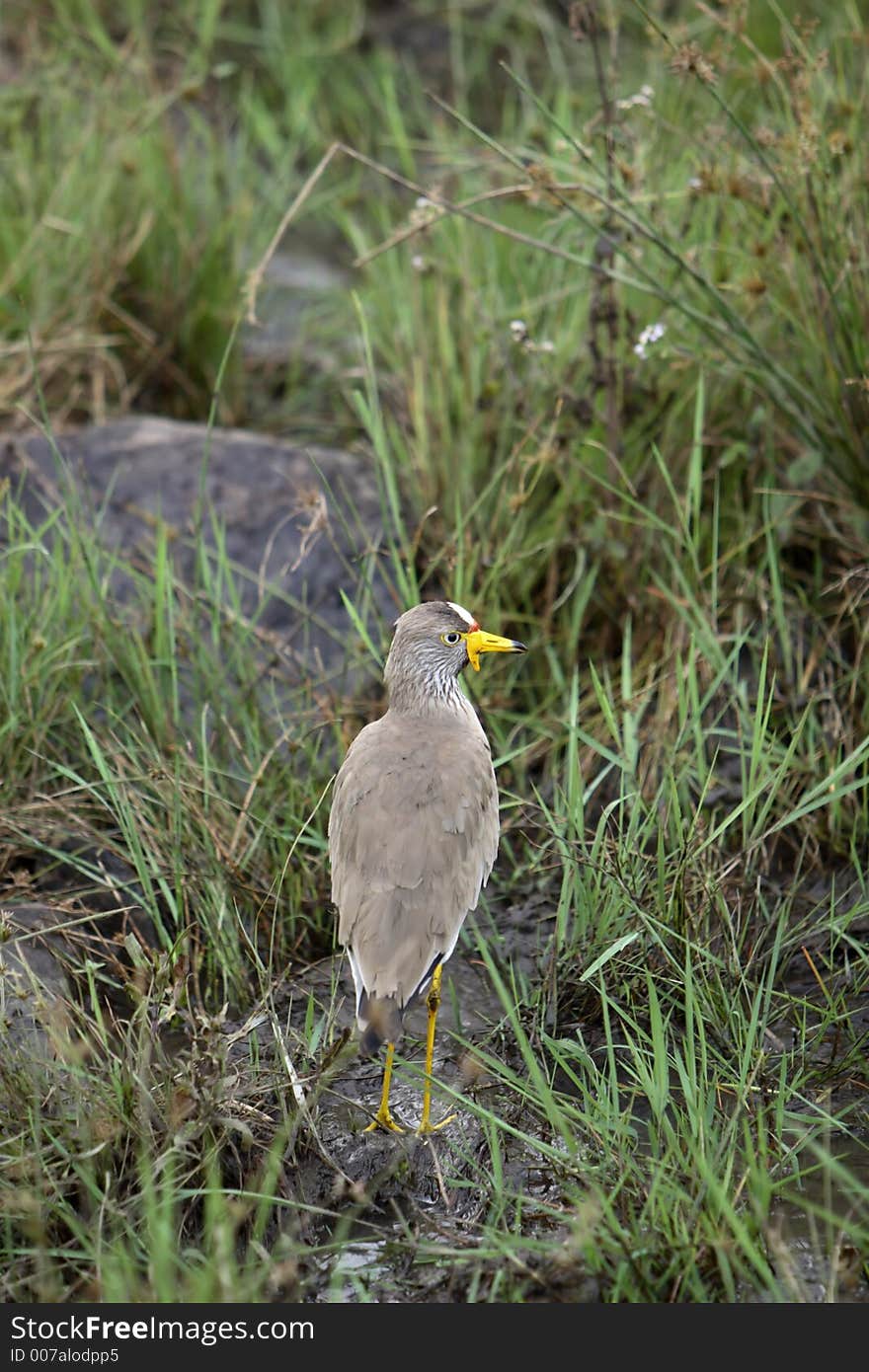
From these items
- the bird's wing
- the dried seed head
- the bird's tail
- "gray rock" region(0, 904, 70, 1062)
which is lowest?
"gray rock" region(0, 904, 70, 1062)

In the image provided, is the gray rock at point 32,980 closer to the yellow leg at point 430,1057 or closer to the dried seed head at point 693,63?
the yellow leg at point 430,1057

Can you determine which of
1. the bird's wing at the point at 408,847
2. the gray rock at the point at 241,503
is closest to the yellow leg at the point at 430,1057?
the bird's wing at the point at 408,847

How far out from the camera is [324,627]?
4613 millimetres

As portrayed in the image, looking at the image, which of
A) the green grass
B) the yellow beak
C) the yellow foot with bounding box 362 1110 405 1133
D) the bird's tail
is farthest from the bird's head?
the yellow foot with bounding box 362 1110 405 1133

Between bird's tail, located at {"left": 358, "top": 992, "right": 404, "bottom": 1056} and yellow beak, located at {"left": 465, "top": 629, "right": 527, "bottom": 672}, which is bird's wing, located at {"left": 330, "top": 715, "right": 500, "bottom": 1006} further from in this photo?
yellow beak, located at {"left": 465, "top": 629, "right": 527, "bottom": 672}

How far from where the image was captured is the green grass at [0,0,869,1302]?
3.06 m

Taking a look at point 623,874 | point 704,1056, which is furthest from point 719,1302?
point 623,874

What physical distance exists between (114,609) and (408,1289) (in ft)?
7.39

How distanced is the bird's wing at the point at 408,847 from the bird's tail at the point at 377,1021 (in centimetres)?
2

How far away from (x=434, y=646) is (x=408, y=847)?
2.13ft

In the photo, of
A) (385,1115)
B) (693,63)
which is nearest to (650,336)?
(693,63)

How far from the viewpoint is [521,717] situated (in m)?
4.48

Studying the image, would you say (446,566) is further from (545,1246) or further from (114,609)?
(545,1246)

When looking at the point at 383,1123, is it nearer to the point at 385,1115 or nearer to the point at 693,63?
the point at 385,1115
